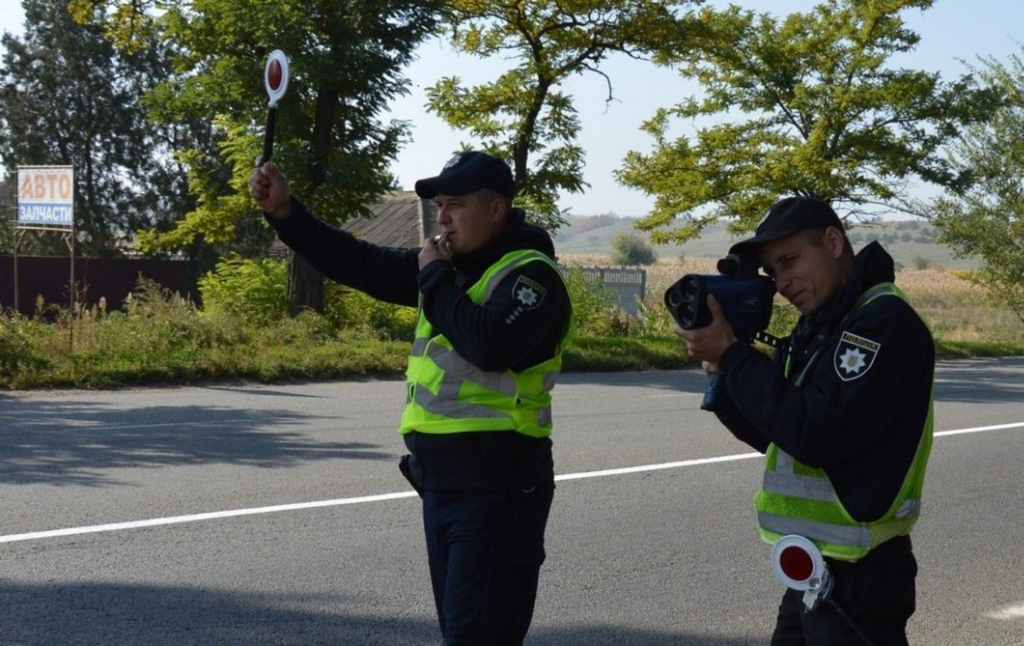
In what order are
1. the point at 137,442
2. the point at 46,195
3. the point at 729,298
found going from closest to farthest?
the point at 729,298
the point at 137,442
the point at 46,195

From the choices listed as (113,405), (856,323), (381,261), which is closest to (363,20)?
(113,405)

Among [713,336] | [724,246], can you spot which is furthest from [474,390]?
[724,246]

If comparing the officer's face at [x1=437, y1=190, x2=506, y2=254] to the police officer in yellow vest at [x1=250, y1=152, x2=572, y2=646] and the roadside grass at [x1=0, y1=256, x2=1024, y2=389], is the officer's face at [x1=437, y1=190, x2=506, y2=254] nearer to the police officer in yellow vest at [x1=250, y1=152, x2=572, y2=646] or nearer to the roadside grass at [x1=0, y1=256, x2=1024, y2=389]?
the police officer in yellow vest at [x1=250, y1=152, x2=572, y2=646]

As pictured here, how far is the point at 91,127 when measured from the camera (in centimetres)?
4719

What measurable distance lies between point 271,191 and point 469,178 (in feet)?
2.20

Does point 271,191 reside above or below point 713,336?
above

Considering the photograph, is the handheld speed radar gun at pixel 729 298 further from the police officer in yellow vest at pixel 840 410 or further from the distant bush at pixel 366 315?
the distant bush at pixel 366 315

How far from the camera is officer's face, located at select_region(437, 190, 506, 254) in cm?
383

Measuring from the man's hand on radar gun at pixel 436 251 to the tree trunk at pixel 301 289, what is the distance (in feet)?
60.8

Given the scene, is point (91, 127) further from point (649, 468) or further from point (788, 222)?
point (788, 222)

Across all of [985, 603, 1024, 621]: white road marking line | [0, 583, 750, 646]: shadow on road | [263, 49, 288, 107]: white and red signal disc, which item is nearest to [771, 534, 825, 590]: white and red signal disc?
[263, 49, 288, 107]: white and red signal disc

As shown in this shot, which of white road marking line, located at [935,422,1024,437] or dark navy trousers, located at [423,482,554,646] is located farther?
white road marking line, located at [935,422,1024,437]

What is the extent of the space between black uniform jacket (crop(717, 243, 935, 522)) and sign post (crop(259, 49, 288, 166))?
1652mm

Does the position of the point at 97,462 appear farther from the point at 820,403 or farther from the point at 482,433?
the point at 820,403
